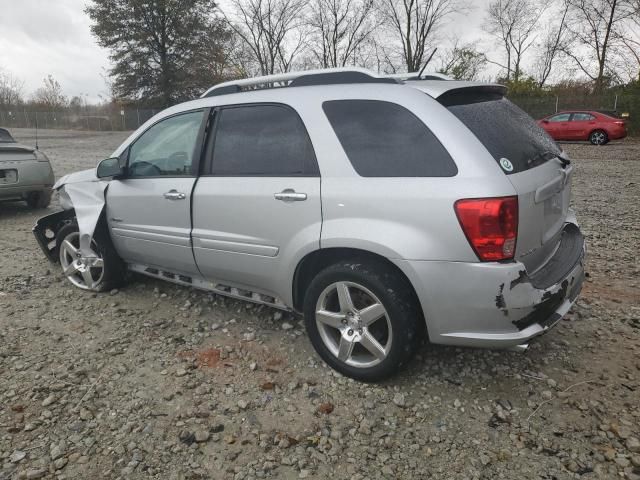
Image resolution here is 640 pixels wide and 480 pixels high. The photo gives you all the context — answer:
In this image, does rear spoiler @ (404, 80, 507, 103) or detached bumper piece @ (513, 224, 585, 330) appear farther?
rear spoiler @ (404, 80, 507, 103)

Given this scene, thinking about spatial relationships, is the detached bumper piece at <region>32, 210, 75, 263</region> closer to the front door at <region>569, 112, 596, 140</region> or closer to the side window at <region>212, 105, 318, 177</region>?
the side window at <region>212, 105, 318, 177</region>

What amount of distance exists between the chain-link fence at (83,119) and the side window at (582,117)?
2821 cm

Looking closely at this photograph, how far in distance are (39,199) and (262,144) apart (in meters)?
6.32

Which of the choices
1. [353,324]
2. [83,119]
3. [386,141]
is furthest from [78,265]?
[83,119]

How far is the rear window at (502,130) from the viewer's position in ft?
7.81

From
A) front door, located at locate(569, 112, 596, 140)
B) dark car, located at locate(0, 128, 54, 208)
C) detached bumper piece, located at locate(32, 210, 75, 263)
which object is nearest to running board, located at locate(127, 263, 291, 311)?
detached bumper piece, located at locate(32, 210, 75, 263)

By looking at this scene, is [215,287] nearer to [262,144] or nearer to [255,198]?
[255,198]

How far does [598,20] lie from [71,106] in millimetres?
43026

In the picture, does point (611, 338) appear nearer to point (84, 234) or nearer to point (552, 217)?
point (552, 217)

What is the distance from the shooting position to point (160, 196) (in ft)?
11.3

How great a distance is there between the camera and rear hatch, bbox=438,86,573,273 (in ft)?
7.57

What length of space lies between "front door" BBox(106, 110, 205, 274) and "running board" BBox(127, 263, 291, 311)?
0.27 feet

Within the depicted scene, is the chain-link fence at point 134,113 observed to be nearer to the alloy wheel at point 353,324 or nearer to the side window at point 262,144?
the side window at point 262,144

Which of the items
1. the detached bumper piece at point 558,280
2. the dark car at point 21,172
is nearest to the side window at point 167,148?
the detached bumper piece at point 558,280
